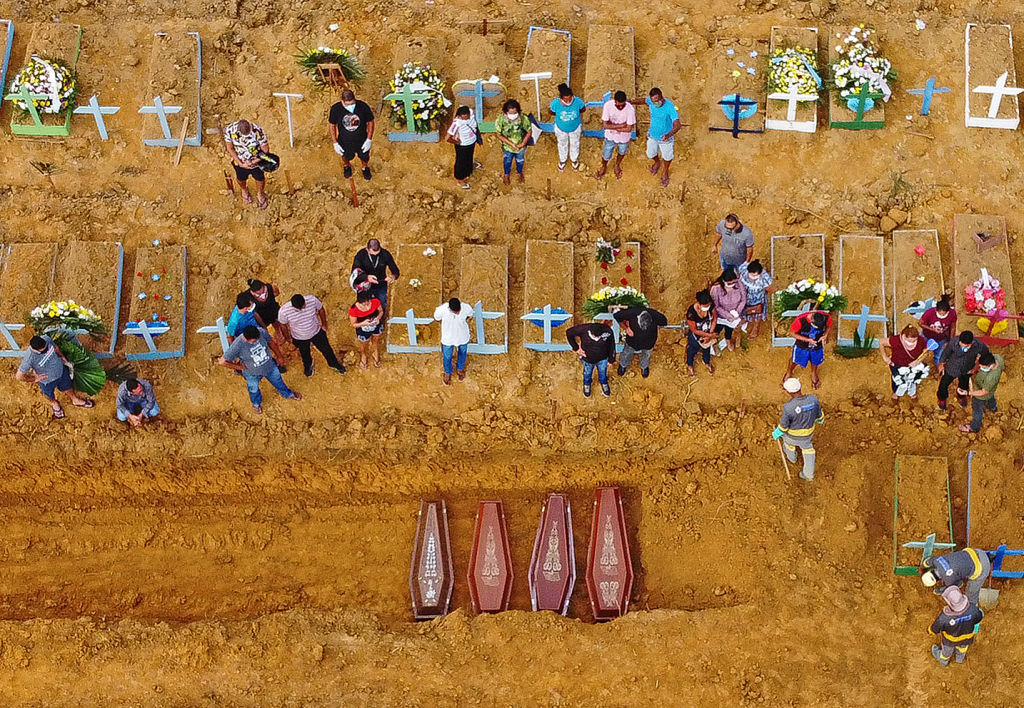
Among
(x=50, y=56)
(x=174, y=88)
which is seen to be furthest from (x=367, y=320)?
(x=50, y=56)

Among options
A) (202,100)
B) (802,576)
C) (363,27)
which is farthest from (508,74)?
(802,576)

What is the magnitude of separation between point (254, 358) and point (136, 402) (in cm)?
174

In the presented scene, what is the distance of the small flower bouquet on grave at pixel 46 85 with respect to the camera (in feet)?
44.3

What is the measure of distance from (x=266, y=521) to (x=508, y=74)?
6999mm

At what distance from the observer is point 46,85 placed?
535 inches

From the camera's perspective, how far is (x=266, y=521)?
12.4 m

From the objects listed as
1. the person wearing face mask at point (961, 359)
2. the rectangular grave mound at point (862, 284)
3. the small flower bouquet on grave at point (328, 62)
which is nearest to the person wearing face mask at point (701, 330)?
the rectangular grave mound at point (862, 284)

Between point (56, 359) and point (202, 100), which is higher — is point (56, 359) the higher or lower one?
the lower one

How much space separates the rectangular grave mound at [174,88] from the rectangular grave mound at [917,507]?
10.3m

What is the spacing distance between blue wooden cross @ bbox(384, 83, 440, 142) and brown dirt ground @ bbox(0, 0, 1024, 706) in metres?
0.16

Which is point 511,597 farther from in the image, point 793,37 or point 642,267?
point 793,37

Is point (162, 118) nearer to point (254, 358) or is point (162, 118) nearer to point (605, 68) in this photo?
point (254, 358)

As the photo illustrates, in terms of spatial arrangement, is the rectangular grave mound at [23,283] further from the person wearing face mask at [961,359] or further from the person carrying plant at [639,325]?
the person wearing face mask at [961,359]

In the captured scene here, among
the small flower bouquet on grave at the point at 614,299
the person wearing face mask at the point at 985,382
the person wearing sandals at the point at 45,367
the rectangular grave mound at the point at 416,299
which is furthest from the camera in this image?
the rectangular grave mound at the point at 416,299
